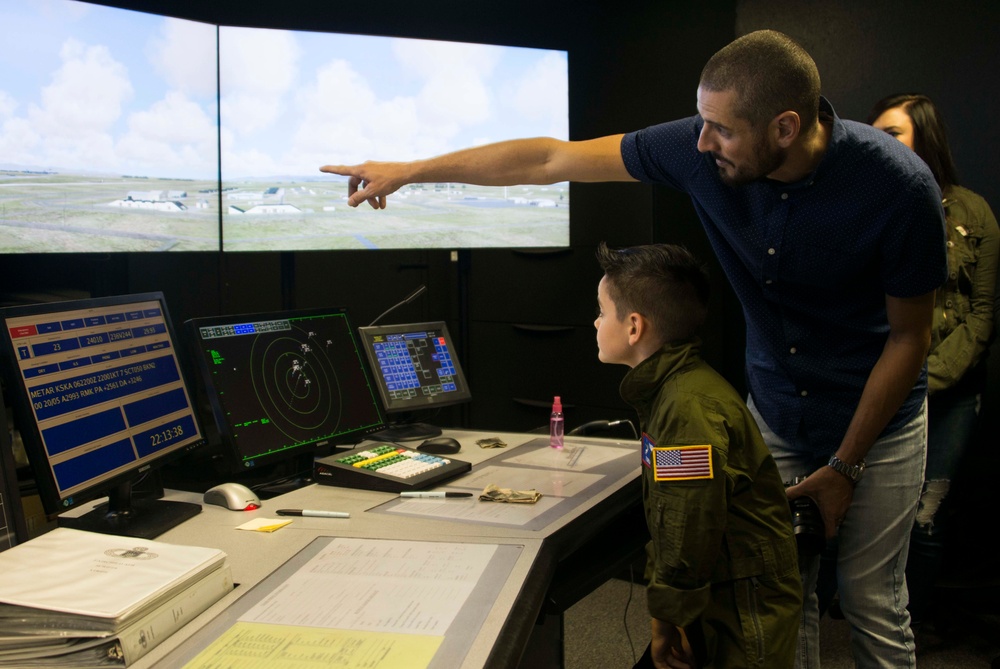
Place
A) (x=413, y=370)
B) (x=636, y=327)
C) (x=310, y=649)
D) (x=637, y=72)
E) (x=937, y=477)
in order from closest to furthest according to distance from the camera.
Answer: (x=310, y=649), (x=636, y=327), (x=413, y=370), (x=937, y=477), (x=637, y=72)

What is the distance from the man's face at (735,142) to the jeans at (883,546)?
564 mm

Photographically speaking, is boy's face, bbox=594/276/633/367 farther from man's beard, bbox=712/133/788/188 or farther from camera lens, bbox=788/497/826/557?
camera lens, bbox=788/497/826/557

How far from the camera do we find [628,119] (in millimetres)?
3314

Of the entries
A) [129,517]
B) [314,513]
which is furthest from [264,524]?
[129,517]

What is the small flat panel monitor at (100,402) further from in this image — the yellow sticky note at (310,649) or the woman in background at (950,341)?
the woman in background at (950,341)

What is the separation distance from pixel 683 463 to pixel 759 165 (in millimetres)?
538

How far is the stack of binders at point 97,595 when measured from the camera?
0.93m

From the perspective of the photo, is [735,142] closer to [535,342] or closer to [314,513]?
[314,513]

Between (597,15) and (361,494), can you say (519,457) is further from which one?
(597,15)

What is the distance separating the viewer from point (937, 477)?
244 cm

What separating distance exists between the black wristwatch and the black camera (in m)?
0.08

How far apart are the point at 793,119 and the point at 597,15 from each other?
2187 millimetres

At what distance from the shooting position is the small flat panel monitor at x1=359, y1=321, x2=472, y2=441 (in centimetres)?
221

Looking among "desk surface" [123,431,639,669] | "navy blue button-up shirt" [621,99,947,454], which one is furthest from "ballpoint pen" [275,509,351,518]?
"navy blue button-up shirt" [621,99,947,454]
